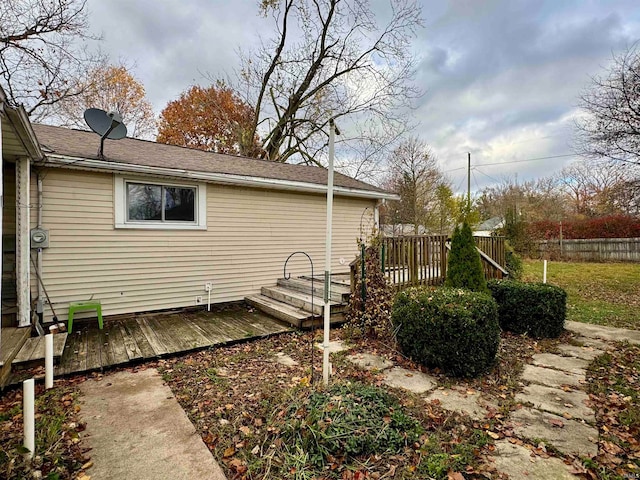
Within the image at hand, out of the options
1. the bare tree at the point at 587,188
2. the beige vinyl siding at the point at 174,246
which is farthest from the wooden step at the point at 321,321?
the bare tree at the point at 587,188

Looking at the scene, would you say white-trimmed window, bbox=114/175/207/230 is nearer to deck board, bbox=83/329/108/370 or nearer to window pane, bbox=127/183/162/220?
window pane, bbox=127/183/162/220

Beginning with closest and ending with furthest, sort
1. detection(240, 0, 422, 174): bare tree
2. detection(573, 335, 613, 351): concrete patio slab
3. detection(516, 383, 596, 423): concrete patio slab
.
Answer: detection(516, 383, 596, 423): concrete patio slab, detection(573, 335, 613, 351): concrete patio slab, detection(240, 0, 422, 174): bare tree

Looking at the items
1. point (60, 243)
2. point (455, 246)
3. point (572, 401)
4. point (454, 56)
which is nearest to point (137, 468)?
point (572, 401)

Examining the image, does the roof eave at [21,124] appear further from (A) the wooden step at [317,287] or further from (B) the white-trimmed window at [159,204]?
(A) the wooden step at [317,287]

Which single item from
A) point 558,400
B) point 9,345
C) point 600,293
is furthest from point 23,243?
point 600,293

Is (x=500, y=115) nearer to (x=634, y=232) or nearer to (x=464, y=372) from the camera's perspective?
(x=634, y=232)

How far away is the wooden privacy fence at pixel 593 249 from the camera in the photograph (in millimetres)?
15250

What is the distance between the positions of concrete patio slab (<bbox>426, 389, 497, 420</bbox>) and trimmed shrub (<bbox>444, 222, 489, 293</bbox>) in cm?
225

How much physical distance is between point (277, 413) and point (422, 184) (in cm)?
1630

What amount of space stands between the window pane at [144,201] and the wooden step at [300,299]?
8.70 ft

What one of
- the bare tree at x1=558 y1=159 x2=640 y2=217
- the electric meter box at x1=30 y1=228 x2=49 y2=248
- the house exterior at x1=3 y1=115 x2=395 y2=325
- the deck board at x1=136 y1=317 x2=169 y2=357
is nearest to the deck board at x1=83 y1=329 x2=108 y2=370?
the deck board at x1=136 y1=317 x2=169 y2=357

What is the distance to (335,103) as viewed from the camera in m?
15.1

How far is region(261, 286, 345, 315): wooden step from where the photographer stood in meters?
5.27

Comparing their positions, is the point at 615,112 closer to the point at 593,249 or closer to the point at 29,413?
the point at 593,249
